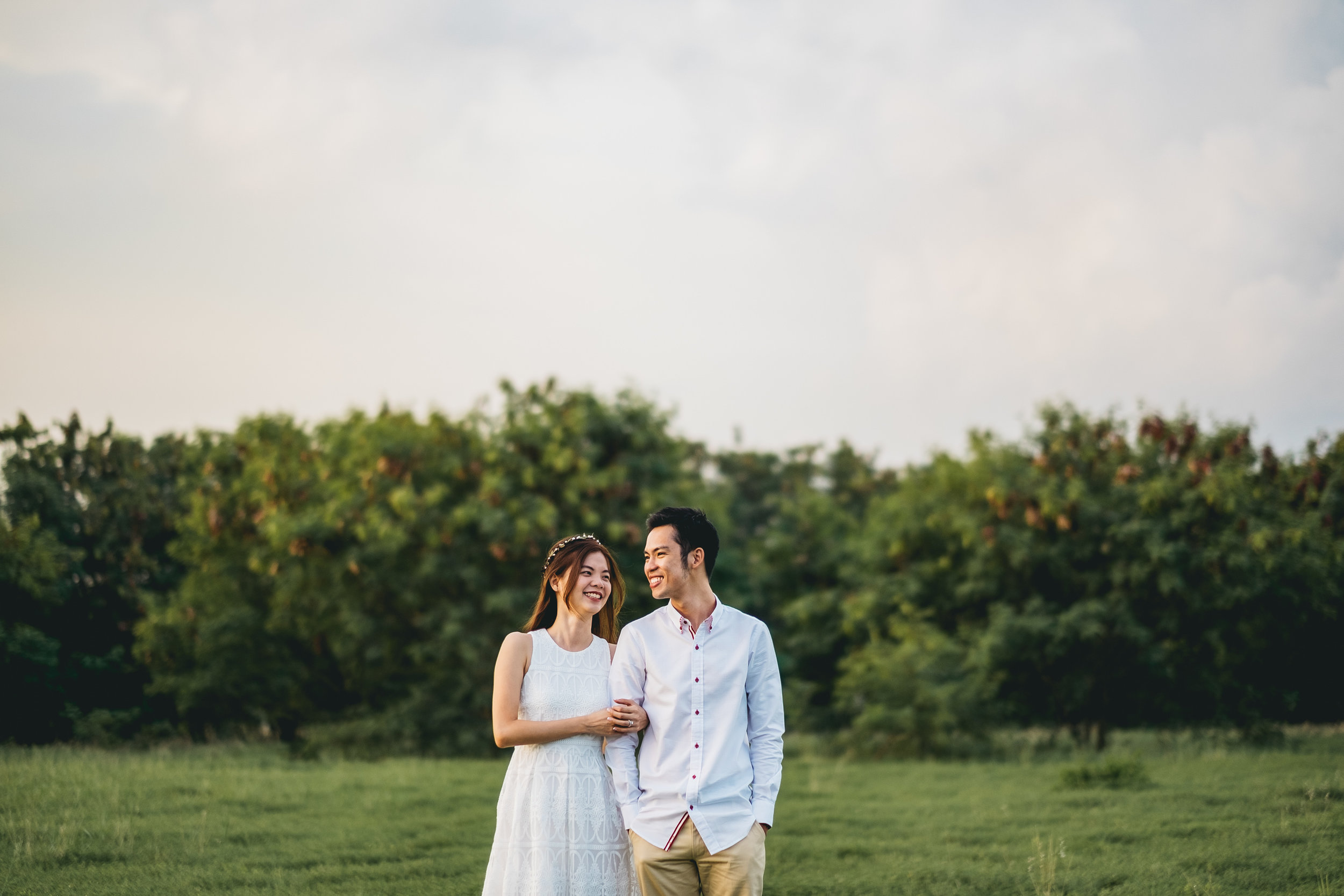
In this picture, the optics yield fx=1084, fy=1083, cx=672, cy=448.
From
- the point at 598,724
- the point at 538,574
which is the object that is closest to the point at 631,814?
the point at 598,724

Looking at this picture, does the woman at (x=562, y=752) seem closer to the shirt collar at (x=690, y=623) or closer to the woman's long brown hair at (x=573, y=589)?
the woman's long brown hair at (x=573, y=589)

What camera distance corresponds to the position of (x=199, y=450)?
2408 cm

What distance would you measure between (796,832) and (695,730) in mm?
7327

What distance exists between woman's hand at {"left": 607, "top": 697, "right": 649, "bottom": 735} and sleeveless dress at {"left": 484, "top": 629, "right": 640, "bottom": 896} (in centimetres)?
49

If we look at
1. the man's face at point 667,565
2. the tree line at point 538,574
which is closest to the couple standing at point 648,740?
the man's face at point 667,565

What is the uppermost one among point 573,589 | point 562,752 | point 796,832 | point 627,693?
point 573,589

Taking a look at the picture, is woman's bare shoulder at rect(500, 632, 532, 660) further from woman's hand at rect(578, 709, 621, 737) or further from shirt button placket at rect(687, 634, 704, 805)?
shirt button placket at rect(687, 634, 704, 805)

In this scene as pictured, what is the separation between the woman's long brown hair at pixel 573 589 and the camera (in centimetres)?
488

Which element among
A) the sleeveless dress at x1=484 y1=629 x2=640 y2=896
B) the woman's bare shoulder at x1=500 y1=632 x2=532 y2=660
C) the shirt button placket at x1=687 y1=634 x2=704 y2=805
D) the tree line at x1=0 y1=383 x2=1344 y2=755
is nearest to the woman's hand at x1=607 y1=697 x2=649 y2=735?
the shirt button placket at x1=687 y1=634 x2=704 y2=805

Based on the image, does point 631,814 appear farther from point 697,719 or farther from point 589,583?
point 589,583

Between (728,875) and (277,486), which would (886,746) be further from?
(728,875)

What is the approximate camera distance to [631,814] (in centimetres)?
399

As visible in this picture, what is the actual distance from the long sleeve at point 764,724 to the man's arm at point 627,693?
0.42 meters

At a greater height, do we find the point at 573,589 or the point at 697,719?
the point at 573,589
